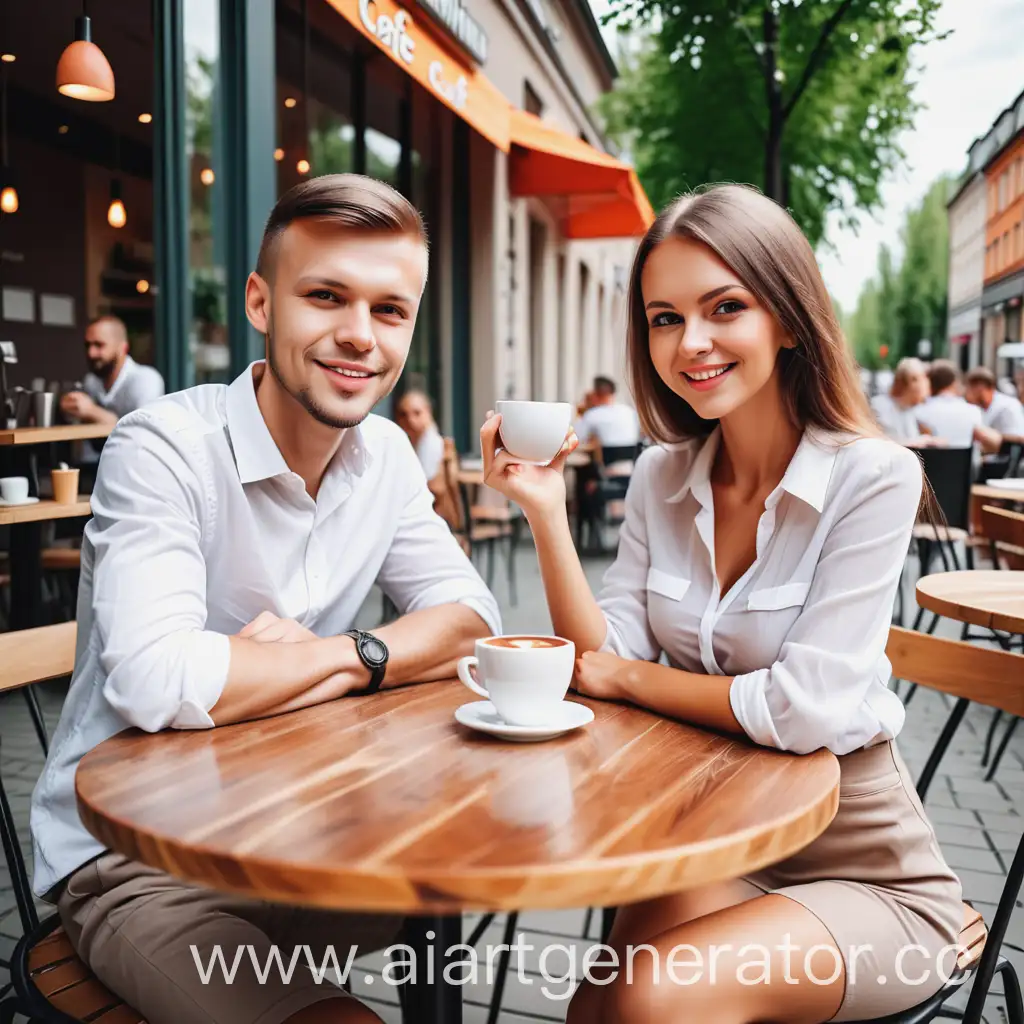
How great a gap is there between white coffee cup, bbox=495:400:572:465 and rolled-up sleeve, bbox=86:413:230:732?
0.56 meters

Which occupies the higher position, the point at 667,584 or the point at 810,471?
the point at 810,471

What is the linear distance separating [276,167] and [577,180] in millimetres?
4943

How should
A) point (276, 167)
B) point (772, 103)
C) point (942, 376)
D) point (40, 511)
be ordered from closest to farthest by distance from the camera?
point (40, 511), point (276, 167), point (942, 376), point (772, 103)

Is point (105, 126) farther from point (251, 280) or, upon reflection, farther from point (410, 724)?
point (410, 724)

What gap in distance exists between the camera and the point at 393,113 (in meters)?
9.64

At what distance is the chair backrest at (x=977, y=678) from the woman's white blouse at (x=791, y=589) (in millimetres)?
144

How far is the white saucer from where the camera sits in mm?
1407

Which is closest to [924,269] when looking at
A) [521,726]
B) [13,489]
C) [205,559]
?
[13,489]

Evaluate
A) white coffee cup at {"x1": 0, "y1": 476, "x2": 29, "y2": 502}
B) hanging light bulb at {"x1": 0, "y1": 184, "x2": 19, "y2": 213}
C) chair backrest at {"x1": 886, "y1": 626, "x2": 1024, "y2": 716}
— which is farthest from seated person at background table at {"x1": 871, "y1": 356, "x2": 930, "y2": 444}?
chair backrest at {"x1": 886, "y1": 626, "x2": 1024, "y2": 716}

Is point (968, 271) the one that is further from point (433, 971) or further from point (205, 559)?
point (433, 971)

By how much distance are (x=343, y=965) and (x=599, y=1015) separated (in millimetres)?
552

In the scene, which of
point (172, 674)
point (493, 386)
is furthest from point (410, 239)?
point (493, 386)

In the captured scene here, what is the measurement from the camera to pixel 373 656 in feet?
5.65

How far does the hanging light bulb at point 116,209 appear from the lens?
25.2 feet
